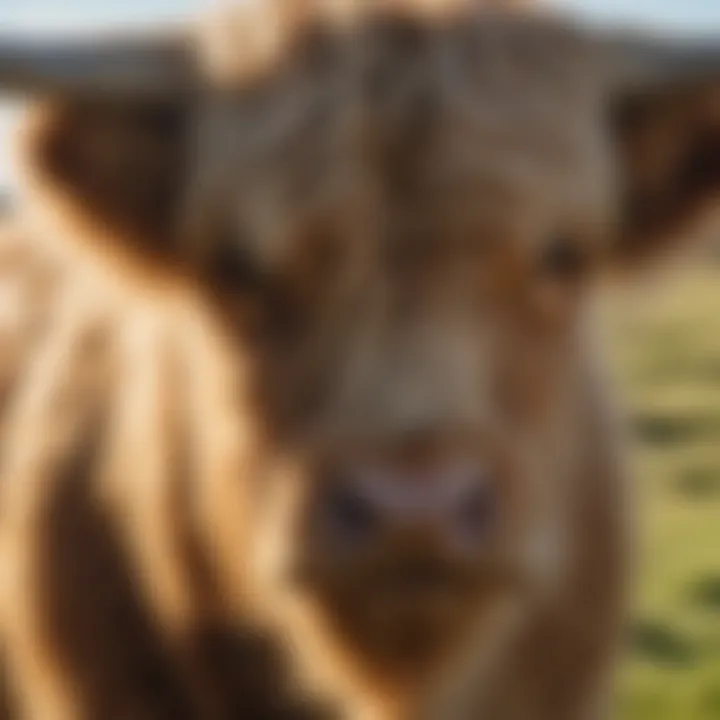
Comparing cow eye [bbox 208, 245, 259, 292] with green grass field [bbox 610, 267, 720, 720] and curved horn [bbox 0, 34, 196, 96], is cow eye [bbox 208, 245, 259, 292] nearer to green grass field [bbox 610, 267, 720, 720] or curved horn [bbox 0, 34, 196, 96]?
curved horn [bbox 0, 34, 196, 96]

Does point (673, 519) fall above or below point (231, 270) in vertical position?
above

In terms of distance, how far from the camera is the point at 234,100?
3.71 m

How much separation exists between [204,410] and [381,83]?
598mm

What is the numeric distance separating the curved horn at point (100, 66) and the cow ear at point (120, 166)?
0.04 meters

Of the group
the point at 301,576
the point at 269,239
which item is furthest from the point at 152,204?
the point at 301,576

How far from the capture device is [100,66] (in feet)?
11.9

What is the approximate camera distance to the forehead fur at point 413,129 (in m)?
3.48

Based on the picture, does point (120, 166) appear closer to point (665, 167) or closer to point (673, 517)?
point (665, 167)

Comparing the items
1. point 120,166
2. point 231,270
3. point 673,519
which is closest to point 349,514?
point 231,270

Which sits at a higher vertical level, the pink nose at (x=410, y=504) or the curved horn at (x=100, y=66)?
the curved horn at (x=100, y=66)

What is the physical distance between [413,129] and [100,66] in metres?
0.47

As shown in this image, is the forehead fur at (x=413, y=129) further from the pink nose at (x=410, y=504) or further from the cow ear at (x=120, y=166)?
the pink nose at (x=410, y=504)

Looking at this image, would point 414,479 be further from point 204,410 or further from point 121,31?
point 121,31

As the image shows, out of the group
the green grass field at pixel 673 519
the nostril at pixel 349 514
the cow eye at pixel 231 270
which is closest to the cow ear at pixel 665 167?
the green grass field at pixel 673 519
